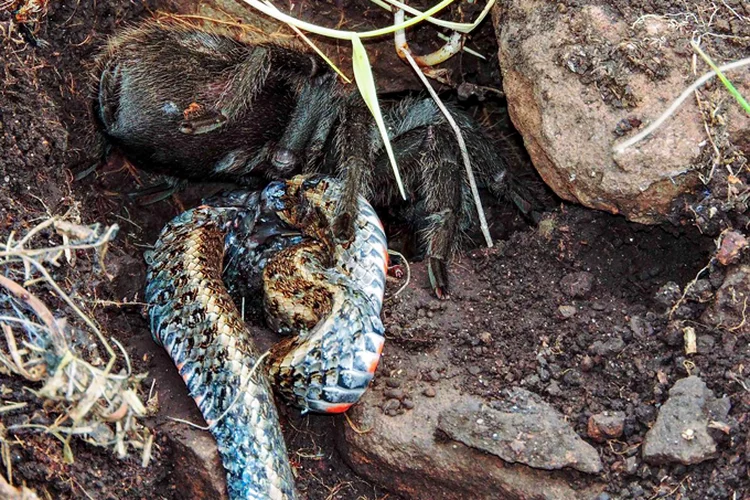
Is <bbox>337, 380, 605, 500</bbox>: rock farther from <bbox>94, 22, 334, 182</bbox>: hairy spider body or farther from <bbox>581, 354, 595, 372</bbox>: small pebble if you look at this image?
<bbox>94, 22, 334, 182</bbox>: hairy spider body

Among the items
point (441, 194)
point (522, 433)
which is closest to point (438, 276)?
point (441, 194)

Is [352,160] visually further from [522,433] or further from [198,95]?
[522,433]

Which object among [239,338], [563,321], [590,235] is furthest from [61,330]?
[590,235]

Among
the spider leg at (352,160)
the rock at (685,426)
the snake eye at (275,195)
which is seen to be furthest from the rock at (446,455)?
the snake eye at (275,195)

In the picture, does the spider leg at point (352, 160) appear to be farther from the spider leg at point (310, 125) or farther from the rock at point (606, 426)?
the rock at point (606, 426)

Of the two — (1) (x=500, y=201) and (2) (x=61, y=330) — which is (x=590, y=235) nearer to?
(1) (x=500, y=201)

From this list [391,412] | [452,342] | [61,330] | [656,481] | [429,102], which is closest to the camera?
[61,330]

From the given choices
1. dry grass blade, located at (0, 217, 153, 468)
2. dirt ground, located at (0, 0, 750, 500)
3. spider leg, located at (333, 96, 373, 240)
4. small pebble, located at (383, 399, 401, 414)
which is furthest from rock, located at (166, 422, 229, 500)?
spider leg, located at (333, 96, 373, 240)
